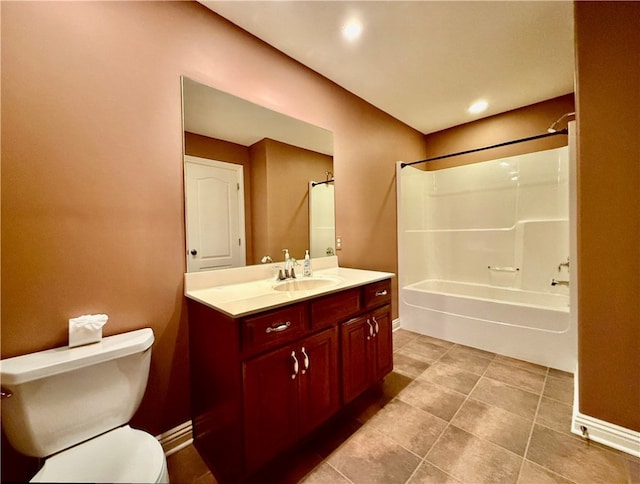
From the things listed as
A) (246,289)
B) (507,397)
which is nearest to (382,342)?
(507,397)

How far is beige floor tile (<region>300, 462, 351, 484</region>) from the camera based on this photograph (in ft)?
4.14

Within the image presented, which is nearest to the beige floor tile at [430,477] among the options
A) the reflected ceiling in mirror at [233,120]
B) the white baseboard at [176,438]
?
the white baseboard at [176,438]

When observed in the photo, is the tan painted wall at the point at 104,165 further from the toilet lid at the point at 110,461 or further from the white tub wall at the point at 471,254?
the white tub wall at the point at 471,254

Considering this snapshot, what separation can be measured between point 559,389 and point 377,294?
1498mm

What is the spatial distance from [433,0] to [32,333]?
2.64 metres

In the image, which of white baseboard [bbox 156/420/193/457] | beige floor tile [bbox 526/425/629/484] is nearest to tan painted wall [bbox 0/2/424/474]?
white baseboard [bbox 156/420/193/457]

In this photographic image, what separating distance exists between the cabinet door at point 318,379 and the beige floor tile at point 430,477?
49 centimetres

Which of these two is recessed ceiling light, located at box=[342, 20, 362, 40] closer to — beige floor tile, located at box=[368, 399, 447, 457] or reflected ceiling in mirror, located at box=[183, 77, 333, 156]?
reflected ceiling in mirror, located at box=[183, 77, 333, 156]

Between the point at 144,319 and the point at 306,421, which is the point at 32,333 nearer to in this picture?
the point at 144,319

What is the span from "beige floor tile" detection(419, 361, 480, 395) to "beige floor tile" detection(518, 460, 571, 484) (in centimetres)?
61

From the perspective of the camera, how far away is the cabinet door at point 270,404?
115cm

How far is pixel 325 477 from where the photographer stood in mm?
1283

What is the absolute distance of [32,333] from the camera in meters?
1.08

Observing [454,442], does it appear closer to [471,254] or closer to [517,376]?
[517,376]
